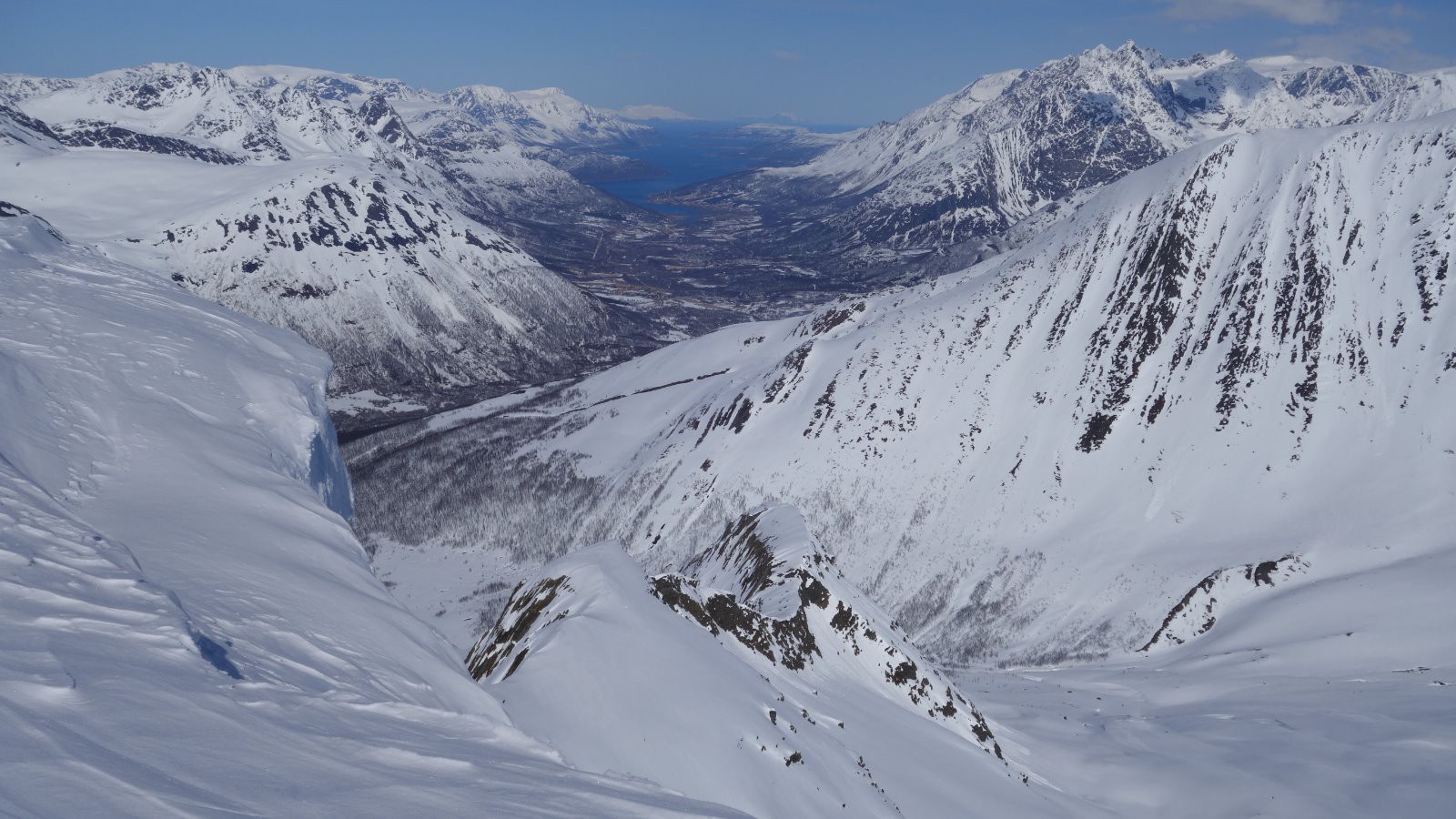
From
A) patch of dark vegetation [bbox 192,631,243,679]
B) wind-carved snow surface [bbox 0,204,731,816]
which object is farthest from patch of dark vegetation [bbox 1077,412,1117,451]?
patch of dark vegetation [bbox 192,631,243,679]

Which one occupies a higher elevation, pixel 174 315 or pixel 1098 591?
pixel 1098 591

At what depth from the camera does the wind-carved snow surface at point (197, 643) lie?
466 inches

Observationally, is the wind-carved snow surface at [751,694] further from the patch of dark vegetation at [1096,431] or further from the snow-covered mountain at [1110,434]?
the patch of dark vegetation at [1096,431]

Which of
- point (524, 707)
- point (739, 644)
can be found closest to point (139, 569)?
point (524, 707)

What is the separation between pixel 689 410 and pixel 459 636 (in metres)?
75.7

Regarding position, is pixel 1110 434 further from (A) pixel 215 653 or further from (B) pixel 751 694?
(A) pixel 215 653

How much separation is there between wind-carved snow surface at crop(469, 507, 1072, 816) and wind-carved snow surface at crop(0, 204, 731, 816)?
6.51 metres

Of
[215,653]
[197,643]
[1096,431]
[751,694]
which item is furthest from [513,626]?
[1096,431]

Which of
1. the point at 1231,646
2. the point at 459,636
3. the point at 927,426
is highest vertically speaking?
the point at 927,426

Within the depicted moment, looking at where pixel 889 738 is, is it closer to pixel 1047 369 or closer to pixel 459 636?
pixel 459 636

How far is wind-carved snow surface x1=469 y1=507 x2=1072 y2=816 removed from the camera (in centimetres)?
2794

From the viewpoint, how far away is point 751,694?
118 ft

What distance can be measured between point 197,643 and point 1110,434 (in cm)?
12114

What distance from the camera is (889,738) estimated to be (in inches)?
1722
